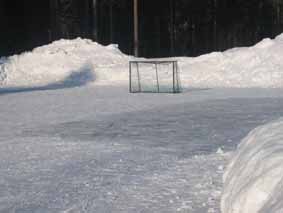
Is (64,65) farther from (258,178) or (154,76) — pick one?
(258,178)

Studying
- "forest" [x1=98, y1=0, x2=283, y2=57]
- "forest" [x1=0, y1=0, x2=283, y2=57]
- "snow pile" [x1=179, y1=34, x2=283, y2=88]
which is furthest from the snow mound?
"forest" [x1=98, y1=0, x2=283, y2=57]

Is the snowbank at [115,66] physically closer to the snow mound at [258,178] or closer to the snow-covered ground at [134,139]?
the snow-covered ground at [134,139]

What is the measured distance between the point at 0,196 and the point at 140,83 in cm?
2331

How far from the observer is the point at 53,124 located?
1667 centimetres

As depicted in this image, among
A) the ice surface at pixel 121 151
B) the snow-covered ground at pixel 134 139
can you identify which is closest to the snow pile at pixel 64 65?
the snow-covered ground at pixel 134 139

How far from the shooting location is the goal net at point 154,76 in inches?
1181

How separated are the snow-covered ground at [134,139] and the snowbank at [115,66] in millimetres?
99

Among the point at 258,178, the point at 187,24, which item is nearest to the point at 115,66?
the point at 258,178

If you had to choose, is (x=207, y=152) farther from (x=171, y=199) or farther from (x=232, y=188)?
(x=232, y=188)

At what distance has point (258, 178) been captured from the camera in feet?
20.7

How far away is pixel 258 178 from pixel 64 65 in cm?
3128

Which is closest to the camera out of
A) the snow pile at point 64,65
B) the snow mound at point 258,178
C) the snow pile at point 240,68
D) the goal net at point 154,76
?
the snow mound at point 258,178

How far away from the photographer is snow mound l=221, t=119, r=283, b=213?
588 centimetres

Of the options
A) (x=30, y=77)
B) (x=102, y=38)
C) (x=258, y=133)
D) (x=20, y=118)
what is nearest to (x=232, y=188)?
(x=258, y=133)
